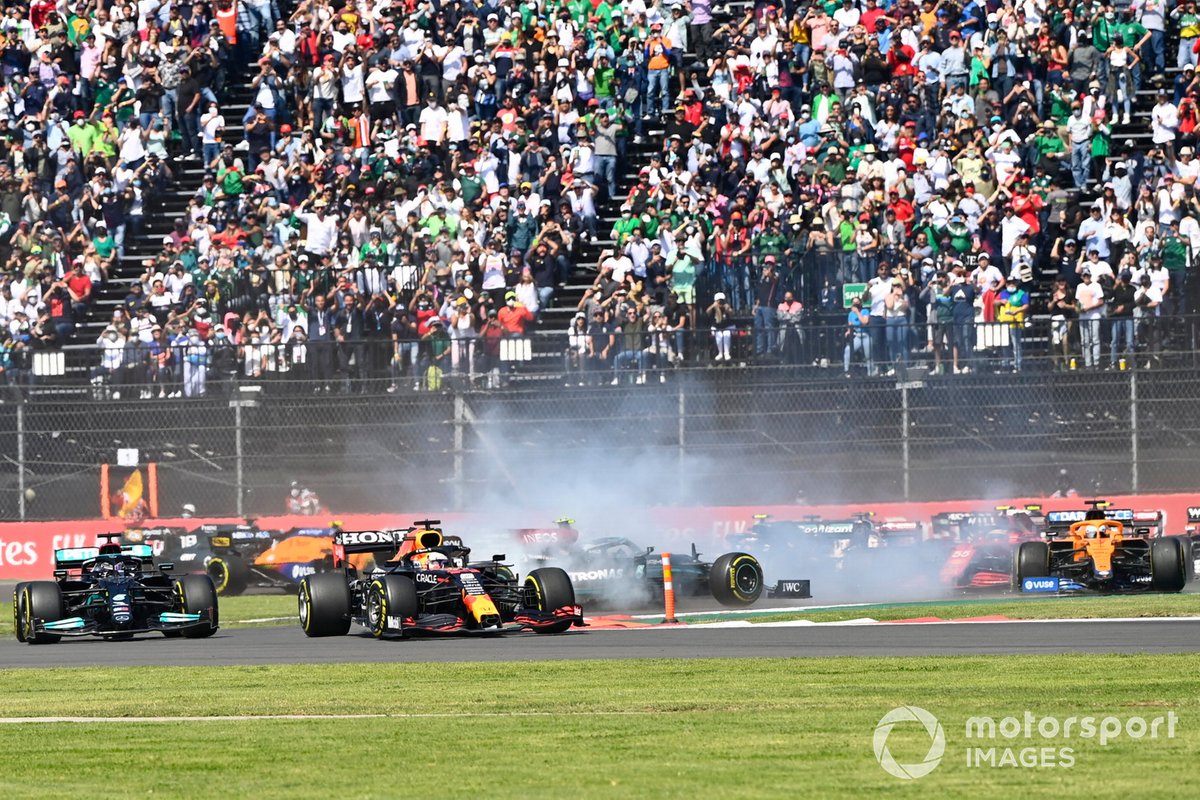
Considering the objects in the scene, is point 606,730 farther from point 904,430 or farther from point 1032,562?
point 904,430

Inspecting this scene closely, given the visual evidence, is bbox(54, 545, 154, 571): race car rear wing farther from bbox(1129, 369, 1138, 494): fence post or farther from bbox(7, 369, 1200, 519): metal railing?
bbox(1129, 369, 1138, 494): fence post

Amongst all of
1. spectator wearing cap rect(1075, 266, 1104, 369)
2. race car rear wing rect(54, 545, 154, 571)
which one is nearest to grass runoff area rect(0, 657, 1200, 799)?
race car rear wing rect(54, 545, 154, 571)

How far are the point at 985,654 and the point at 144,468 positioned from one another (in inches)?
577

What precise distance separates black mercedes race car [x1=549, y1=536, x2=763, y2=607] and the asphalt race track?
306 centimetres

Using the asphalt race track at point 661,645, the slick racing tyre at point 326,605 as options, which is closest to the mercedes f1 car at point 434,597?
the slick racing tyre at point 326,605

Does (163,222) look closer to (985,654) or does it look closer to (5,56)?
(5,56)

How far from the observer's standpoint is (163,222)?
33.1 meters

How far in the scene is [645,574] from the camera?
21.9 metres

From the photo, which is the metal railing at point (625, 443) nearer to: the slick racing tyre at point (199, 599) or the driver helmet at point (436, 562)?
the slick racing tyre at point (199, 599)

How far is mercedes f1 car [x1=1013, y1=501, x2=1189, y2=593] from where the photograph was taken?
20.7m

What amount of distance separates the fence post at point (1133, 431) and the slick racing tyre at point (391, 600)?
10.9 metres

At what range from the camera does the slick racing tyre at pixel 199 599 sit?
62.4ft

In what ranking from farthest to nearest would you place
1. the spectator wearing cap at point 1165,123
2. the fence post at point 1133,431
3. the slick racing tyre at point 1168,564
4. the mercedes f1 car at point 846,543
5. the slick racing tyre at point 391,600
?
the spectator wearing cap at point 1165,123 < the fence post at point 1133,431 < the mercedes f1 car at point 846,543 < the slick racing tyre at point 1168,564 < the slick racing tyre at point 391,600

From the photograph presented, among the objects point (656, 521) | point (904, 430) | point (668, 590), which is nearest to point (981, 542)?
point (904, 430)
